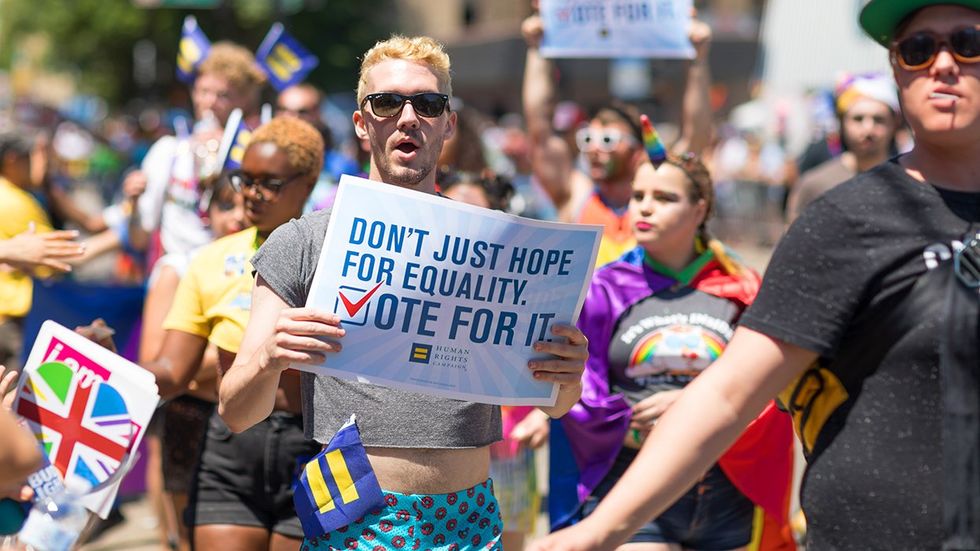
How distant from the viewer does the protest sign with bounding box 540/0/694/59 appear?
7031mm

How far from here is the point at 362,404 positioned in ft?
10.9

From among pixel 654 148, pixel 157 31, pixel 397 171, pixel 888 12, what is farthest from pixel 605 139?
pixel 157 31

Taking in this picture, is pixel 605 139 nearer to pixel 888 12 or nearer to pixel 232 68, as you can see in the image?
pixel 232 68

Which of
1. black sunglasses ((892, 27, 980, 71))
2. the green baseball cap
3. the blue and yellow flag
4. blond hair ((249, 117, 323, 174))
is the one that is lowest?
the blue and yellow flag

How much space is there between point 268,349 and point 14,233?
4079 mm

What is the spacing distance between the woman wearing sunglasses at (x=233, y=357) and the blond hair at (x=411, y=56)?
1.10 m

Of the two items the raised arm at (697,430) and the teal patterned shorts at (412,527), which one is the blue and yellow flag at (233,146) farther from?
the raised arm at (697,430)

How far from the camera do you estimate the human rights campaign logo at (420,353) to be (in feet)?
10.3

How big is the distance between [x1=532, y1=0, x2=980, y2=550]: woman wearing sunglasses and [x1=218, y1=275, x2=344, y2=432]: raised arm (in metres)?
0.84

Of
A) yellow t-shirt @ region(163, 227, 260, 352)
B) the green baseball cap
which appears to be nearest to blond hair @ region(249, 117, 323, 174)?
yellow t-shirt @ region(163, 227, 260, 352)

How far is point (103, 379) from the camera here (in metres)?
3.80

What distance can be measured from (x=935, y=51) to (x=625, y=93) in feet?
85.5

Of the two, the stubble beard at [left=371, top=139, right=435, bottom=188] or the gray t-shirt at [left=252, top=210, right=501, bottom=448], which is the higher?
the stubble beard at [left=371, top=139, right=435, bottom=188]

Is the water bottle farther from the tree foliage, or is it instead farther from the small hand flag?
the tree foliage
